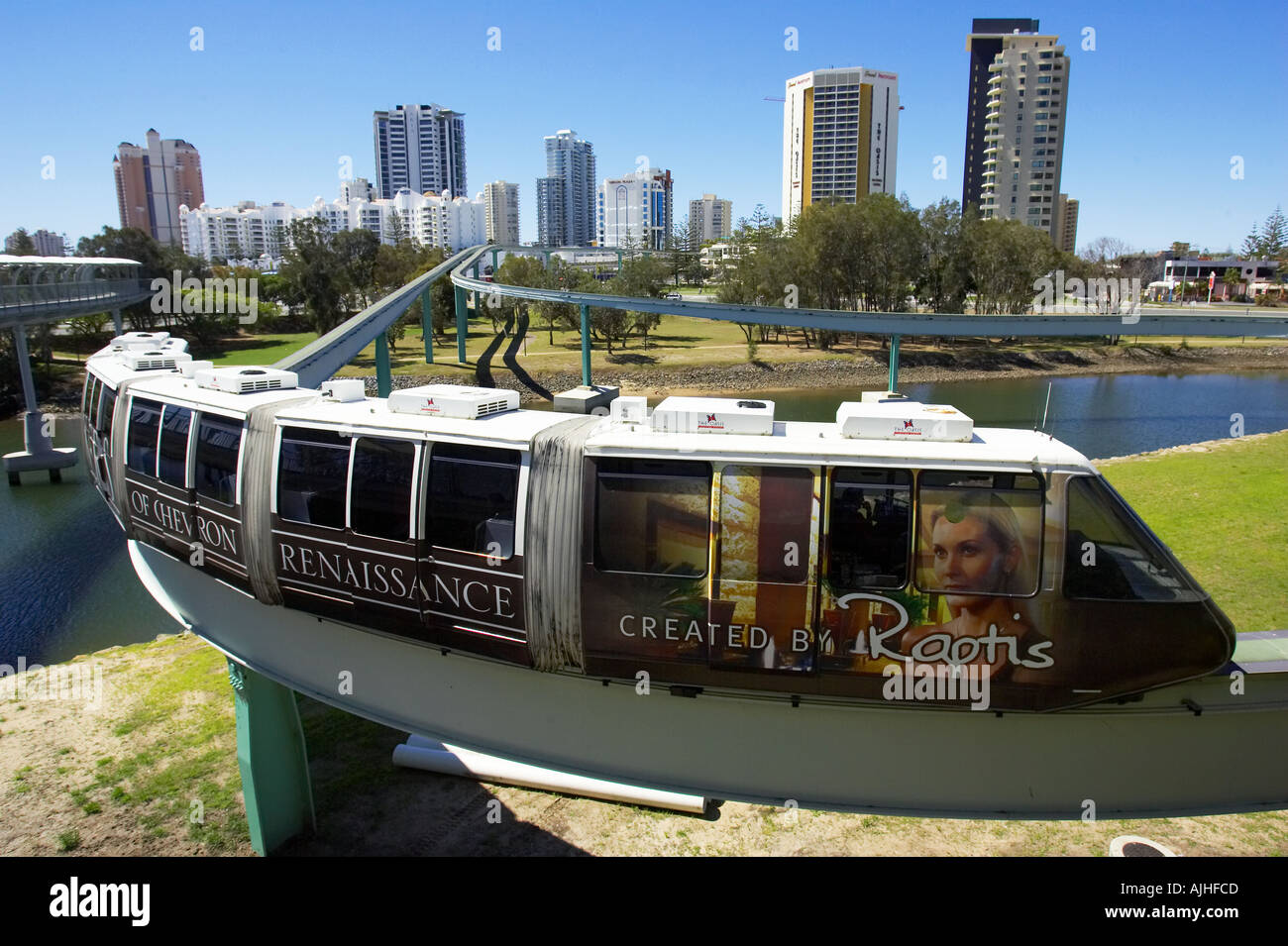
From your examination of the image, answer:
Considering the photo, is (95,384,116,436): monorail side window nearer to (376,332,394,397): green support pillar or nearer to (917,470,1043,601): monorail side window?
(917,470,1043,601): monorail side window

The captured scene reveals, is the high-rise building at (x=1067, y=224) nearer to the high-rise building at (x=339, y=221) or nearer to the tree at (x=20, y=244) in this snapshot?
the high-rise building at (x=339, y=221)

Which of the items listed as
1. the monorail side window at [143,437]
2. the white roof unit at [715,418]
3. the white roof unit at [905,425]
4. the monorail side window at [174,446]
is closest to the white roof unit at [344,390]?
the monorail side window at [174,446]

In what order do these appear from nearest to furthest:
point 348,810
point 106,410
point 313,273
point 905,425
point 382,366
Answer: point 905,425 → point 106,410 → point 348,810 → point 382,366 → point 313,273

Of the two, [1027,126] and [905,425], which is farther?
[1027,126]

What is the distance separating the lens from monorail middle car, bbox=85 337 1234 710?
5.96 meters

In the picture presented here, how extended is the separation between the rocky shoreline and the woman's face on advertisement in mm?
49766

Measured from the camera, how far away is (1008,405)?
52.0m

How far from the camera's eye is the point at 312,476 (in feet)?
26.2

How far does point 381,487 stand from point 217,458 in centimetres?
263

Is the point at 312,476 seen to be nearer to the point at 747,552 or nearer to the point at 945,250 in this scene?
the point at 747,552

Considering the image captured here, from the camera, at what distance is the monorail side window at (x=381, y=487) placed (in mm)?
7336

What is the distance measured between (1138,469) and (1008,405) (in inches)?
1007

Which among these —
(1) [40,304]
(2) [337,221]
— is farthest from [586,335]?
(2) [337,221]
